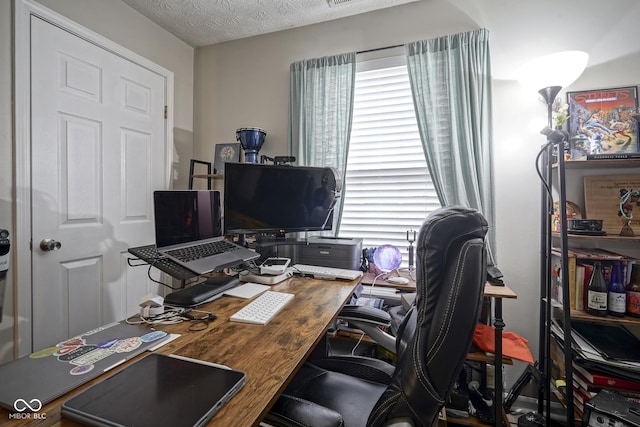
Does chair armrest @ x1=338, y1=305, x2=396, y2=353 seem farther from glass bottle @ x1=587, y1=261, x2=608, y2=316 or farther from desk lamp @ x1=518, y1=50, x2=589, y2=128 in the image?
desk lamp @ x1=518, y1=50, x2=589, y2=128

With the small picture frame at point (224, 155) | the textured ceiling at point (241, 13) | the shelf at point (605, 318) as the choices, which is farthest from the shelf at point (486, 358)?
the textured ceiling at point (241, 13)

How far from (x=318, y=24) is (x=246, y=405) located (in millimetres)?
2562

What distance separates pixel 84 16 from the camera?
1886 mm

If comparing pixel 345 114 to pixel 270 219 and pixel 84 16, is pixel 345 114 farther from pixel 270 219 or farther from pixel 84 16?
pixel 84 16

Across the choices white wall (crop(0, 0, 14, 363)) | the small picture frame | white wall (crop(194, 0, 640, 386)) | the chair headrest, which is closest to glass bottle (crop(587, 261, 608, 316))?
white wall (crop(194, 0, 640, 386))

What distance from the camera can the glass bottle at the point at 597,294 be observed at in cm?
149

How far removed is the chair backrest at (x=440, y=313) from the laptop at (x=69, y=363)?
2.16 ft

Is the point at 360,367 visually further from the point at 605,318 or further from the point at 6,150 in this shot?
the point at 6,150

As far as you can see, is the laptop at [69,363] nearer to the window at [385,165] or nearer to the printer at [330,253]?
the printer at [330,253]

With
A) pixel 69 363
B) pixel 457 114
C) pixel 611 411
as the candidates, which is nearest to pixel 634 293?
pixel 611 411

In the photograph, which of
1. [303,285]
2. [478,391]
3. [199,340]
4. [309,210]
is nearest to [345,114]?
[309,210]

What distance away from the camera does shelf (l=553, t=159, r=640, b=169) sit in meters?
1.51

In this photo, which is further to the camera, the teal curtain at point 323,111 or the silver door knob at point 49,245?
the teal curtain at point 323,111

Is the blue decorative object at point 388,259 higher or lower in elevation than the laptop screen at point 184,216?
lower
